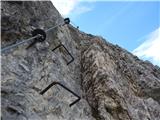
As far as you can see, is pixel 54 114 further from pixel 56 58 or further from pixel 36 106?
pixel 56 58

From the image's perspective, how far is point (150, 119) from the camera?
10281mm

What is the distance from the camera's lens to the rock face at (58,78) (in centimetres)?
740

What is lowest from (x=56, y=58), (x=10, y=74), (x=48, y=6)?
(x=10, y=74)

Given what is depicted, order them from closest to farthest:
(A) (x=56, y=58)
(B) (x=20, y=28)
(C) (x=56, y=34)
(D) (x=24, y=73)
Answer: (D) (x=24, y=73)
(B) (x=20, y=28)
(A) (x=56, y=58)
(C) (x=56, y=34)

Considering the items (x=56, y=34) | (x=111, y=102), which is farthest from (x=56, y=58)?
(x=111, y=102)

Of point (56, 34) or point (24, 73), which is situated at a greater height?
point (56, 34)

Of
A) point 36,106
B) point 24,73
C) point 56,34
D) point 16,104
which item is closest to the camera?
point 16,104

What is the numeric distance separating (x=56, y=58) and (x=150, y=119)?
3571 millimetres

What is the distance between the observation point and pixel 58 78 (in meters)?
9.20

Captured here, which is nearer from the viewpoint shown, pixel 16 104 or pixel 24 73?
pixel 16 104

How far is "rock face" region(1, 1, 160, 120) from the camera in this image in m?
7.40

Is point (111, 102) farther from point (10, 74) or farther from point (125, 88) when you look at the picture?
point (10, 74)

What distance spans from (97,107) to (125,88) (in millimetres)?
1638

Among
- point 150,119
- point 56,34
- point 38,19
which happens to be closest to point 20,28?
point 38,19
